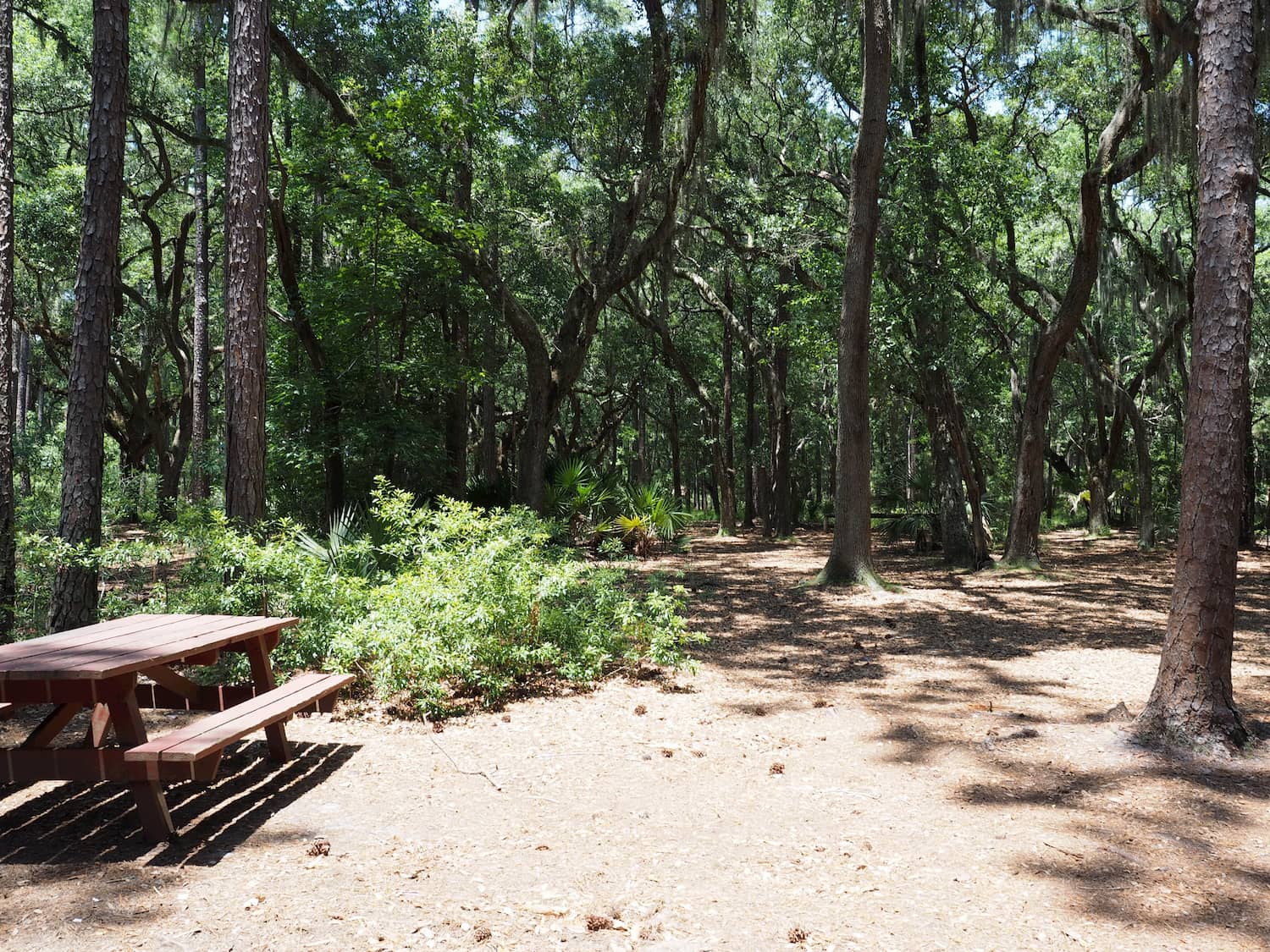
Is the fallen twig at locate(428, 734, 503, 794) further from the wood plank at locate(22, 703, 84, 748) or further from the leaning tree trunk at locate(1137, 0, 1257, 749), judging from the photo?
the leaning tree trunk at locate(1137, 0, 1257, 749)

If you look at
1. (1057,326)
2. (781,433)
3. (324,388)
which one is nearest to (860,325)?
(1057,326)

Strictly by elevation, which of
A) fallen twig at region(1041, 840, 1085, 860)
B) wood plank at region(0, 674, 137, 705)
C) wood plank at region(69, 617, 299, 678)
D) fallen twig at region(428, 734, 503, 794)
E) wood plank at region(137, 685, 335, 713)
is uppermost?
wood plank at region(69, 617, 299, 678)

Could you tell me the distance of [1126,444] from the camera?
28469 millimetres

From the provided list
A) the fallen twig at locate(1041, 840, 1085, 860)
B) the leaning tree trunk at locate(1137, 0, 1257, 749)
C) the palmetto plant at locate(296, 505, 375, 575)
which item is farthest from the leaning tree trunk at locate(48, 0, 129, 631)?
the leaning tree trunk at locate(1137, 0, 1257, 749)

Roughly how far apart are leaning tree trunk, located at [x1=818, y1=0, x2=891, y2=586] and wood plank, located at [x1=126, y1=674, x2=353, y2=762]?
7.52 meters

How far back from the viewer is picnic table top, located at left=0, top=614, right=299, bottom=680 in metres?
3.14

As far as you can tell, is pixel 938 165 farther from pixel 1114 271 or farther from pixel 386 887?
pixel 386 887

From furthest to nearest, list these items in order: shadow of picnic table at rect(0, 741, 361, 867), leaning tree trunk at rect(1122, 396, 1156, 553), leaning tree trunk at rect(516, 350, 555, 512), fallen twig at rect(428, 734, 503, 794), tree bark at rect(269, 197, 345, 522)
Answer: leaning tree trunk at rect(1122, 396, 1156, 553)
leaning tree trunk at rect(516, 350, 555, 512)
tree bark at rect(269, 197, 345, 522)
fallen twig at rect(428, 734, 503, 794)
shadow of picnic table at rect(0, 741, 361, 867)

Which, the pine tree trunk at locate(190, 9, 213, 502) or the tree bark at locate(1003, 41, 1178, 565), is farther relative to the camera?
the pine tree trunk at locate(190, 9, 213, 502)

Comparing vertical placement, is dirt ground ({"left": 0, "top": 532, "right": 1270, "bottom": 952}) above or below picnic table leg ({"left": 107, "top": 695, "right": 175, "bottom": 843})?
below

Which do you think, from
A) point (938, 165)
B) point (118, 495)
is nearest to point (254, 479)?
point (118, 495)

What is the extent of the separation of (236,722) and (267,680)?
3.15ft

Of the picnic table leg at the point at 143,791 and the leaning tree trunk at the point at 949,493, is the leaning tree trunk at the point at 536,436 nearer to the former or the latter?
the leaning tree trunk at the point at 949,493

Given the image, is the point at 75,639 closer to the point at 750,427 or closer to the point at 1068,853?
the point at 1068,853
